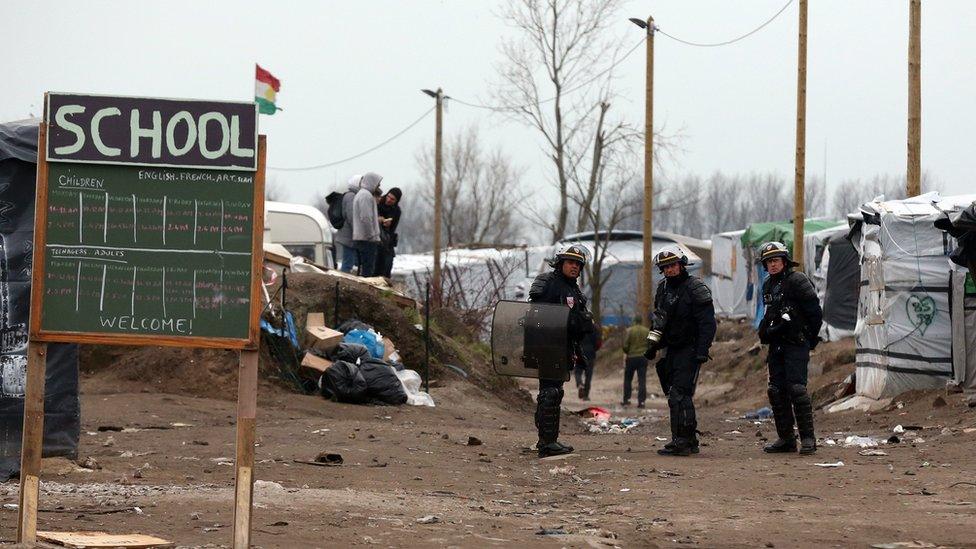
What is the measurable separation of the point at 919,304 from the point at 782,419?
5.62m

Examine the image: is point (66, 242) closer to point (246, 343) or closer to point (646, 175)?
point (246, 343)

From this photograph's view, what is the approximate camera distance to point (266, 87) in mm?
29656

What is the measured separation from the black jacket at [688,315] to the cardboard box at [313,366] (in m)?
6.49

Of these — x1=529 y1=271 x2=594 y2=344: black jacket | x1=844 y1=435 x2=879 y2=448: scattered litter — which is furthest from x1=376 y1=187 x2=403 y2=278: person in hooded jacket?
x1=844 y1=435 x2=879 y2=448: scattered litter

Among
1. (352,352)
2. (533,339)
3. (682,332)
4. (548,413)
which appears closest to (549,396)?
(548,413)

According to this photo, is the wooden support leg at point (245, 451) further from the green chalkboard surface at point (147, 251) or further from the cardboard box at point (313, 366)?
the cardboard box at point (313, 366)

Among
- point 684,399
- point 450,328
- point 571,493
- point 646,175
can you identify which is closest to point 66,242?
point 571,493

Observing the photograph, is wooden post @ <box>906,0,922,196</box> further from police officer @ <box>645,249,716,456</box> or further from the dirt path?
police officer @ <box>645,249,716,456</box>

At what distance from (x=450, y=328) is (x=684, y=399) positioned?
11813 millimetres

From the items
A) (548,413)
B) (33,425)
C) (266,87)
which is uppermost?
(266,87)

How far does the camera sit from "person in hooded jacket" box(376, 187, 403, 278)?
23.4 metres

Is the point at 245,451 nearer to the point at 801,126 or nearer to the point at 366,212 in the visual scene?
the point at 366,212

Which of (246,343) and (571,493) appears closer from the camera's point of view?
(246,343)

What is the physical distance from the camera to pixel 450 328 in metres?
24.5
